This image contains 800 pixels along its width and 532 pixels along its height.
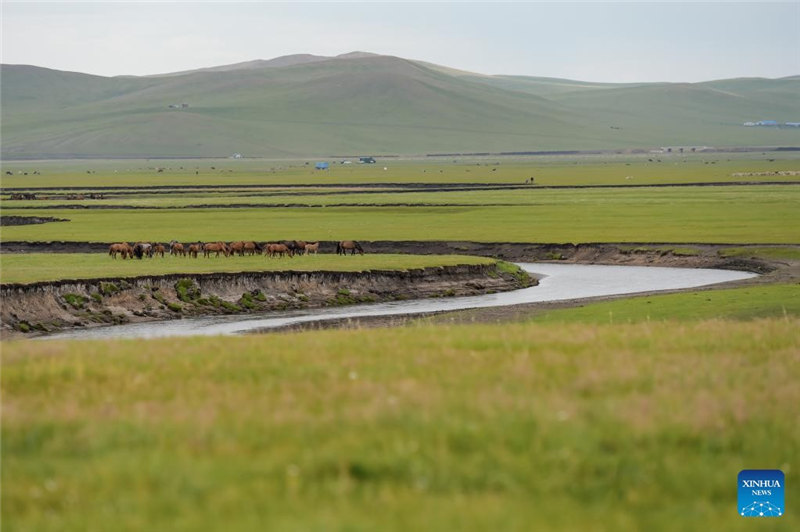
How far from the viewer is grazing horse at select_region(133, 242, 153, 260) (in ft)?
198

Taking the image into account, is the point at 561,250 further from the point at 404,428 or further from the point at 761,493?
the point at 761,493

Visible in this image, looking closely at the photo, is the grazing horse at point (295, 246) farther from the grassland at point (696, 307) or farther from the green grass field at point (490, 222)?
the grassland at point (696, 307)

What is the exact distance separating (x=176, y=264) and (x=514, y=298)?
1525 cm

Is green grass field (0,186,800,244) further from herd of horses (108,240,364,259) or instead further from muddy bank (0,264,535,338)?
muddy bank (0,264,535,338)

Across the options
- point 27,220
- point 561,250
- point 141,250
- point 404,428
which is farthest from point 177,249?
point 404,428

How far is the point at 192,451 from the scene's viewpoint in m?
12.1

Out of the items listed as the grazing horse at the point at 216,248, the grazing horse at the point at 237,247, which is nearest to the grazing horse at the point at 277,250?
the grazing horse at the point at 237,247

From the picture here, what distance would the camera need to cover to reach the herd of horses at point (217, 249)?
60.5 m

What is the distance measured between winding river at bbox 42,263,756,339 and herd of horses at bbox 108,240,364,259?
38.7 feet

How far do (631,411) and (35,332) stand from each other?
3199cm

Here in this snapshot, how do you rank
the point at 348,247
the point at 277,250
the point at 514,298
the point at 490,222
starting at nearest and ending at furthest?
the point at 514,298, the point at 277,250, the point at 348,247, the point at 490,222

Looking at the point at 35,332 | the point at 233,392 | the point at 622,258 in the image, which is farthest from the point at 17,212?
the point at 233,392

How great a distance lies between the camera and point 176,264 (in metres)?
55.7

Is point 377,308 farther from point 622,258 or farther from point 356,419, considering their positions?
point 356,419
